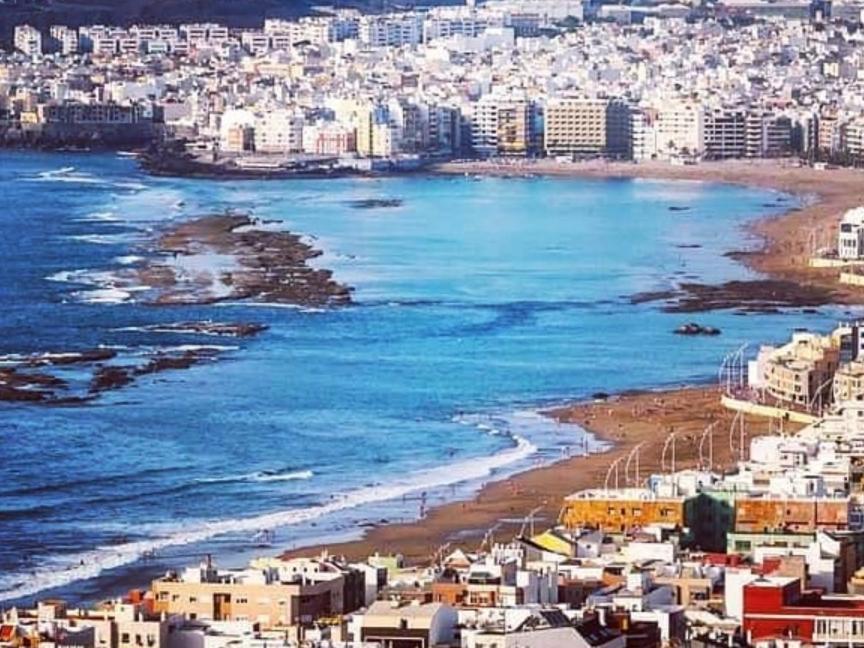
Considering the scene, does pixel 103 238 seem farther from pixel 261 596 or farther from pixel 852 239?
pixel 261 596

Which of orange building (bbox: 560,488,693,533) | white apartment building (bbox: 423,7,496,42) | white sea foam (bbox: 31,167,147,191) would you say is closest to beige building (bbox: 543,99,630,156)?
white sea foam (bbox: 31,167,147,191)

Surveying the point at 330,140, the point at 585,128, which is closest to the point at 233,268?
A: the point at 330,140

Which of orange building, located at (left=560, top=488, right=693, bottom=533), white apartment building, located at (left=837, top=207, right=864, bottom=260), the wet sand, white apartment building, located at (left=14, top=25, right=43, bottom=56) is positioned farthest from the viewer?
white apartment building, located at (left=14, top=25, right=43, bottom=56)

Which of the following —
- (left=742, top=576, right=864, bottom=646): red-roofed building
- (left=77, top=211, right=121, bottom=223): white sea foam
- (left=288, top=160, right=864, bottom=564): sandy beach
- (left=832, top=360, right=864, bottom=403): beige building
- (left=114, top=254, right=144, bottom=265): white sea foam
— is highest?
(left=742, top=576, right=864, bottom=646): red-roofed building

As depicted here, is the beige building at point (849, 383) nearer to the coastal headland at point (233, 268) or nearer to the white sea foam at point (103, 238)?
the coastal headland at point (233, 268)

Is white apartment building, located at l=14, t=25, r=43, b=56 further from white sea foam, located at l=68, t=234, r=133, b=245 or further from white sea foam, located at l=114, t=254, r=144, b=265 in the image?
white sea foam, located at l=114, t=254, r=144, b=265

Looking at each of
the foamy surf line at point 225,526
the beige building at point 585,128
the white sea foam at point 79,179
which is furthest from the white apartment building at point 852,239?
the beige building at point 585,128

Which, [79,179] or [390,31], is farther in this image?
[390,31]
